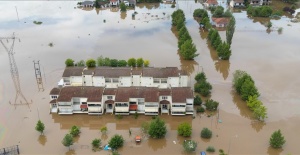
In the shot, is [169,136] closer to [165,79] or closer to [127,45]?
[165,79]

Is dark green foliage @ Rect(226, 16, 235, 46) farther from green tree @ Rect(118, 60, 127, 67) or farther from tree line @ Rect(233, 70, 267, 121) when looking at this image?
green tree @ Rect(118, 60, 127, 67)

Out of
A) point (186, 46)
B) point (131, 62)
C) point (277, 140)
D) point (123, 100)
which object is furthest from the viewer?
point (186, 46)

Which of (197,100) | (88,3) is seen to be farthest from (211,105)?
(88,3)

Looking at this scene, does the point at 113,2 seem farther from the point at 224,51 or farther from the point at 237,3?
the point at 224,51

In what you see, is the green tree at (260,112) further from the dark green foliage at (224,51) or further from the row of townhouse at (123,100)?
the dark green foliage at (224,51)

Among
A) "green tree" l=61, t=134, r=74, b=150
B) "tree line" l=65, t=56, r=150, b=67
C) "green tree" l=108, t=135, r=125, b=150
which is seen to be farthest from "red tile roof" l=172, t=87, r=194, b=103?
"green tree" l=61, t=134, r=74, b=150

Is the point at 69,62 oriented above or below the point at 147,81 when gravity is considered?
above

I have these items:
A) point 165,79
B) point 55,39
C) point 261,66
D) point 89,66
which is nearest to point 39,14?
point 55,39
